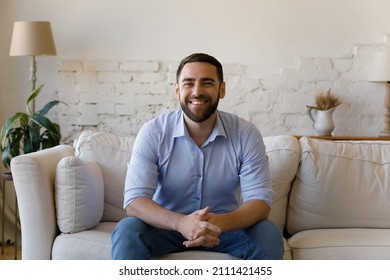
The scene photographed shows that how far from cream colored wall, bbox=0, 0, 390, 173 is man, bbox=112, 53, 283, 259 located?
67.8 inches

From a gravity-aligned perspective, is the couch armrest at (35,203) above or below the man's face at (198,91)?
below

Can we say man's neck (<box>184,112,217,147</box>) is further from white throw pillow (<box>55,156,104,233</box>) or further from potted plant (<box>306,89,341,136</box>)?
potted plant (<box>306,89,341,136</box>)

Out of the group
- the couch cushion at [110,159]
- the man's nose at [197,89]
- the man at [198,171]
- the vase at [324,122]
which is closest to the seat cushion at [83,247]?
the man at [198,171]

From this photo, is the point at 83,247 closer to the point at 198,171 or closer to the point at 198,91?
the point at 198,171

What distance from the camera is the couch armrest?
2656mm

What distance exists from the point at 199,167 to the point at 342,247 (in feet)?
2.21

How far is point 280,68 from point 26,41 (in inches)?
65.4

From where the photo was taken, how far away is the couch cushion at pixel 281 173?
3.04m

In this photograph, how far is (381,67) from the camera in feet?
13.9

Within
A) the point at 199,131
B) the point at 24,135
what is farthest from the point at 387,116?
the point at 24,135

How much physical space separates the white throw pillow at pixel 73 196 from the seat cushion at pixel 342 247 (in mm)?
880

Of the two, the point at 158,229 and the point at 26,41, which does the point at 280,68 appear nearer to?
the point at 26,41

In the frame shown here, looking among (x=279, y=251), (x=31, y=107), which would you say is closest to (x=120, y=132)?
(x=31, y=107)

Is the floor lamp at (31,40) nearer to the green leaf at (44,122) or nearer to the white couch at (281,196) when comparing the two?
the green leaf at (44,122)
